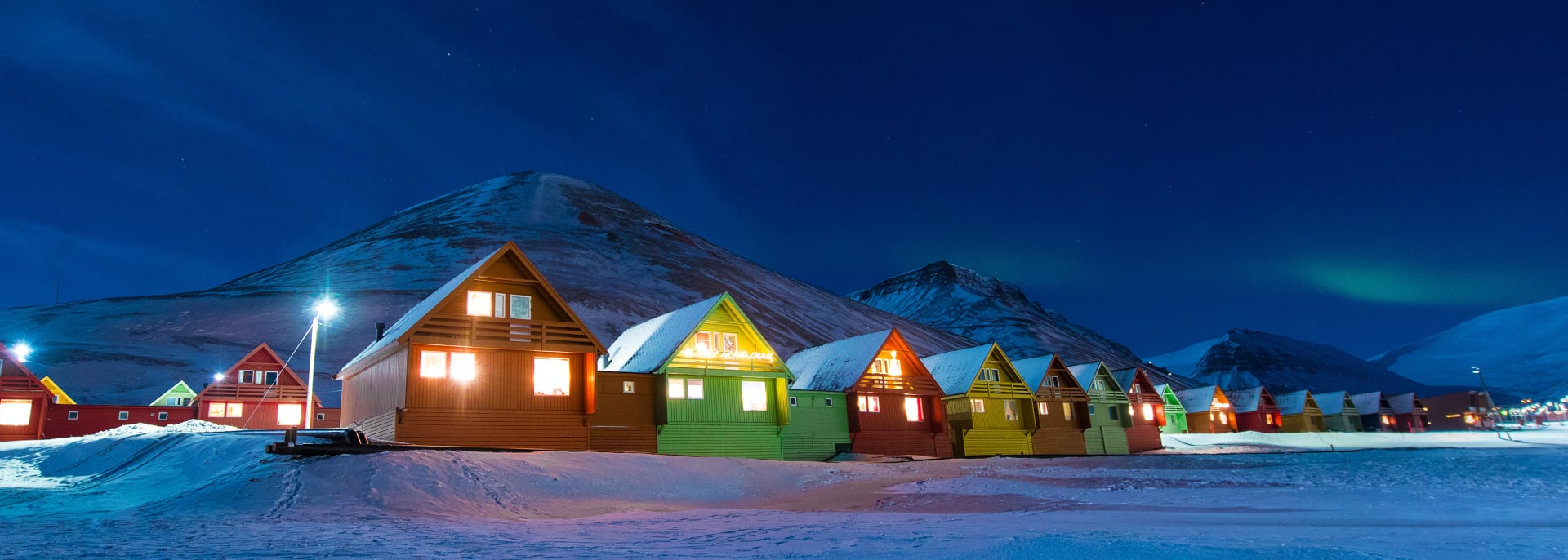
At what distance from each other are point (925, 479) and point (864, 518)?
43.9ft

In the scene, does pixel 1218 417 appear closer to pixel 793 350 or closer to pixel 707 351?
pixel 793 350

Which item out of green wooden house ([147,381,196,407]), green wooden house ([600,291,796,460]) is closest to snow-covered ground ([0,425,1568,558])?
green wooden house ([600,291,796,460])

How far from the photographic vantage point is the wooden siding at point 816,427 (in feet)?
156

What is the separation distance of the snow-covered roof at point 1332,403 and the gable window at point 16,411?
133 m

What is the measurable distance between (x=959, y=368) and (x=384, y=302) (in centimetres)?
8476

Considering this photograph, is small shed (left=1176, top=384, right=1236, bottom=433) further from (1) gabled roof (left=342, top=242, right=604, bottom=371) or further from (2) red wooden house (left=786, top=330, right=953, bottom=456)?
(1) gabled roof (left=342, top=242, right=604, bottom=371)

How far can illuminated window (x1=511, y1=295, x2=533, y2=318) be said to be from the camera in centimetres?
3500

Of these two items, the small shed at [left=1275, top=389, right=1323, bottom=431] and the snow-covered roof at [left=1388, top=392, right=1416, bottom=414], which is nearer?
the small shed at [left=1275, top=389, right=1323, bottom=431]

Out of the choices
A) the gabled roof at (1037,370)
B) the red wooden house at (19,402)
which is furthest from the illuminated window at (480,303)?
the gabled roof at (1037,370)

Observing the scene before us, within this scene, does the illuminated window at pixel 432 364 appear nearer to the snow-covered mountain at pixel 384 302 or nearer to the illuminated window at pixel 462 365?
the illuminated window at pixel 462 365

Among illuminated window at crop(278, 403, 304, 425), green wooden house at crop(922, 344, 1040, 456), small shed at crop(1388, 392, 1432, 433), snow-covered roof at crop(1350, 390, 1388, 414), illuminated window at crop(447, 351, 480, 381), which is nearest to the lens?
illuminated window at crop(447, 351, 480, 381)

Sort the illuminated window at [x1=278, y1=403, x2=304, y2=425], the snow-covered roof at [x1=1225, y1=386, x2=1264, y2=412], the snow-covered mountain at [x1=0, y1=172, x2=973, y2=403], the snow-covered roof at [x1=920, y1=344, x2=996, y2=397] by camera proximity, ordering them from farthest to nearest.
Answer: the snow-covered roof at [x1=1225, y1=386, x2=1264, y2=412] → the snow-covered mountain at [x1=0, y1=172, x2=973, y2=403] → the illuminated window at [x1=278, y1=403, x2=304, y2=425] → the snow-covered roof at [x1=920, y1=344, x2=996, y2=397]

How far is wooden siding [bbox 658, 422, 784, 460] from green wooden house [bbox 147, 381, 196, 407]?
173ft

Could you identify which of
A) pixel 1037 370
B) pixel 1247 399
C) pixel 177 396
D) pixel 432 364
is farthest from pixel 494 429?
pixel 1247 399
